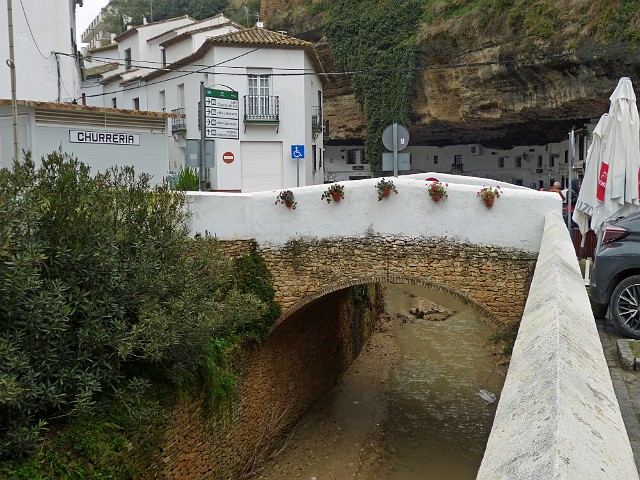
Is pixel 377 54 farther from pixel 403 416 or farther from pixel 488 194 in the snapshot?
pixel 488 194

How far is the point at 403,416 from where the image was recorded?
13312 mm

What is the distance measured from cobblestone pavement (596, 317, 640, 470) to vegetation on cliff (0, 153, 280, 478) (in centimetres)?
427

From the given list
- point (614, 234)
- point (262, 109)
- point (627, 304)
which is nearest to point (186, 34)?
point (262, 109)

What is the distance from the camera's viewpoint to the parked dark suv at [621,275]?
755 centimetres

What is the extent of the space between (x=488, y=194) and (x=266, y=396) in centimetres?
497

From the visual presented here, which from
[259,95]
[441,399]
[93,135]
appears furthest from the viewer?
[259,95]

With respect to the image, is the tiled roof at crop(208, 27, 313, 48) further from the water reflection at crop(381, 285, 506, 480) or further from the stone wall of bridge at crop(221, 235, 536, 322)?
the stone wall of bridge at crop(221, 235, 536, 322)

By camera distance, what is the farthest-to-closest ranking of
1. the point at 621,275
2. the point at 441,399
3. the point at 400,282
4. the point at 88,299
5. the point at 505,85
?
the point at 505,85 < the point at 441,399 < the point at 400,282 < the point at 621,275 < the point at 88,299

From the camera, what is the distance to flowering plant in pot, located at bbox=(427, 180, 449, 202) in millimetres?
10180

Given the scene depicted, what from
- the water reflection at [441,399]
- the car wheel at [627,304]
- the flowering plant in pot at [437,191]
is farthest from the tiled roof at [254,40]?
the car wheel at [627,304]

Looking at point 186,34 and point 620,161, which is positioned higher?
point 186,34

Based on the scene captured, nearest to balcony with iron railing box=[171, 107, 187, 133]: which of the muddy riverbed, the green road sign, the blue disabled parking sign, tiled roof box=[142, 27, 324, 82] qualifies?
tiled roof box=[142, 27, 324, 82]

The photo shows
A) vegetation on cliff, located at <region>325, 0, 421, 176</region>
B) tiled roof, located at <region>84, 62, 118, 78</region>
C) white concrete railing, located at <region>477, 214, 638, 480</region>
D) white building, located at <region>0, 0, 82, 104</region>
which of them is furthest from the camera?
tiled roof, located at <region>84, 62, 118, 78</region>

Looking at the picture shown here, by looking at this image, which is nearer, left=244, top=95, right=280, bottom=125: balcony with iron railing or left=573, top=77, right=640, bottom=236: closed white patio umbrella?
left=573, top=77, right=640, bottom=236: closed white patio umbrella
